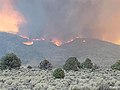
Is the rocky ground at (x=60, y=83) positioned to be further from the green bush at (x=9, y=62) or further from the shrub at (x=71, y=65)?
the green bush at (x=9, y=62)

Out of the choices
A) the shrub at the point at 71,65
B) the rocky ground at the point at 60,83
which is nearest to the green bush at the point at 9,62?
the shrub at the point at 71,65

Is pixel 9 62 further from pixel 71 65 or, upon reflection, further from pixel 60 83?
pixel 60 83

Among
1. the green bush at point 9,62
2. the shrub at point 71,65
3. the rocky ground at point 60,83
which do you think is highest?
the green bush at point 9,62

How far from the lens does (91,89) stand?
27031 millimetres

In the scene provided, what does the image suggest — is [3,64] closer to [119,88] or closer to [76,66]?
[76,66]

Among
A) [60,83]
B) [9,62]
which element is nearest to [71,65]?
[9,62]

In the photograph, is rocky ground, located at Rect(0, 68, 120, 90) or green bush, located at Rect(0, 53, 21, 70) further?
green bush, located at Rect(0, 53, 21, 70)

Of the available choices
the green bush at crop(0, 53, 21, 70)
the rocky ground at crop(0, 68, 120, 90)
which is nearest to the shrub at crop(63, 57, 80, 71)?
the green bush at crop(0, 53, 21, 70)

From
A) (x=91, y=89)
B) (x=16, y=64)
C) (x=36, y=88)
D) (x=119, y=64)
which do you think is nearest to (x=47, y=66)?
(x=16, y=64)

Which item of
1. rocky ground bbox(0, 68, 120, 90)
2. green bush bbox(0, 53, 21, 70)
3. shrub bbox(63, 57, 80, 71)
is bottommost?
rocky ground bbox(0, 68, 120, 90)

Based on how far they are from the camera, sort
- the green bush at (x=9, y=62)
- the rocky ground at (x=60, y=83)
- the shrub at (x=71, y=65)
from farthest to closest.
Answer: the green bush at (x=9, y=62) < the shrub at (x=71, y=65) < the rocky ground at (x=60, y=83)

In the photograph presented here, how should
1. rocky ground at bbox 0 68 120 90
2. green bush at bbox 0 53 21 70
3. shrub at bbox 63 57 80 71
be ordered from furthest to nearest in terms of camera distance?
1. green bush at bbox 0 53 21 70
2. shrub at bbox 63 57 80 71
3. rocky ground at bbox 0 68 120 90

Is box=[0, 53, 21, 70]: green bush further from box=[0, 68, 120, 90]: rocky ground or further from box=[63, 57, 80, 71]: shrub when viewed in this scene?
box=[0, 68, 120, 90]: rocky ground

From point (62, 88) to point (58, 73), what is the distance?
46.3 ft
